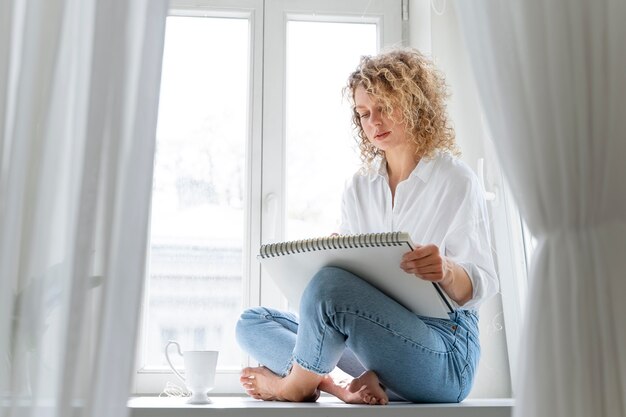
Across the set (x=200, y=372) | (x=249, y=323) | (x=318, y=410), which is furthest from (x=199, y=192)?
(x=318, y=410)

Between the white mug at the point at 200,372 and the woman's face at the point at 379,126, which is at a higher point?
the woman's face at the point at 379,126

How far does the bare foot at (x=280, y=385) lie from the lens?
1415 millimetres

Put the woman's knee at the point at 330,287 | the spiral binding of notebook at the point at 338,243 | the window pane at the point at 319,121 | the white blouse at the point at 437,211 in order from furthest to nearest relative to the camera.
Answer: the window pane at the point at 319,121, the white blouse at the point at 437,211, the woman's knee at the point at 330,287, the spiral binding of notebook at the point at 338,243

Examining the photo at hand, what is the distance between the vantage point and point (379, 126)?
169 cm

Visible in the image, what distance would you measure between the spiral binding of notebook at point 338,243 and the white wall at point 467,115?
0.70 m

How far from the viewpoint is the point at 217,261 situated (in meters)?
2.02

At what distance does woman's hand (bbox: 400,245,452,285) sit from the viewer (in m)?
1.27

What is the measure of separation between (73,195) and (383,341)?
25.5 inches

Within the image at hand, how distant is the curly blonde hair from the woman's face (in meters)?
0.01

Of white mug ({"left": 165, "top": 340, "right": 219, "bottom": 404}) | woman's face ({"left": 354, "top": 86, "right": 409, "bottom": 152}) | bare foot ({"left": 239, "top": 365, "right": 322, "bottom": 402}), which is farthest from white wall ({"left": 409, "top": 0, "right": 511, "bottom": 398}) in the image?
white mug ({"left": 165, "top": 340, "right": 219, "bottom": 404})

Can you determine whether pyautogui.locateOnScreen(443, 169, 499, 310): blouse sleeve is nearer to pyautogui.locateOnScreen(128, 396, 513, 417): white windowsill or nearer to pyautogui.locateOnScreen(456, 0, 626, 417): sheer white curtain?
pyautogui.locateOnScreen(128, 396, 513, 417): white windowsill

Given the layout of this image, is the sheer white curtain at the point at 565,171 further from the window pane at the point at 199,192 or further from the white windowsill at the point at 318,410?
the window pane at the point at 199,192

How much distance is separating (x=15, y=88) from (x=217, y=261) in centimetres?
109

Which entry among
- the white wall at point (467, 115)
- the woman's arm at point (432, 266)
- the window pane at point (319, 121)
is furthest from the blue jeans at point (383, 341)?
the window pane at point (319, 121)
